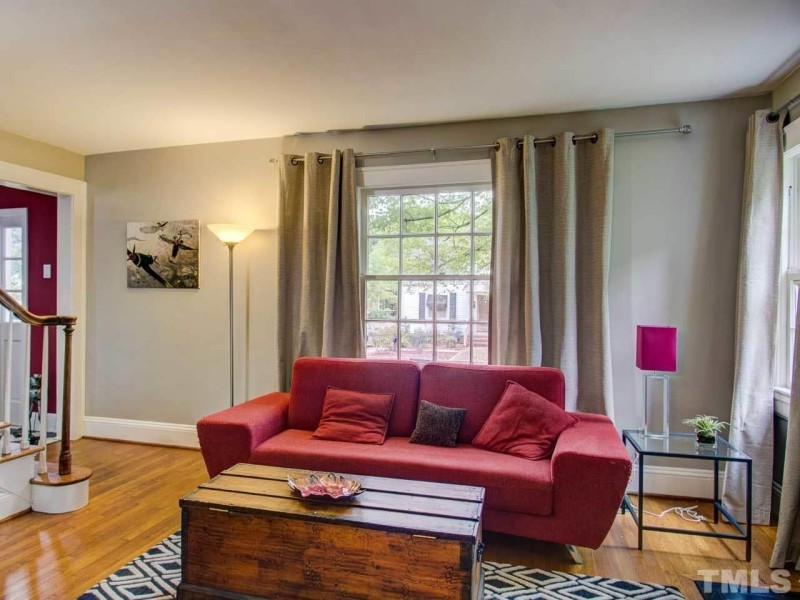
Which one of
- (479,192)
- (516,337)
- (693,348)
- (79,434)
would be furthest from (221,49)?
(79,434)

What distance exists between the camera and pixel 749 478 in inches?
89.0

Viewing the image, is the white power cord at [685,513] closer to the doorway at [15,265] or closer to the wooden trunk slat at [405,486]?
the wooden trunk slat at [405,486]

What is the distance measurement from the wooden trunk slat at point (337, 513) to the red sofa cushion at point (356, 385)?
1.09 metres

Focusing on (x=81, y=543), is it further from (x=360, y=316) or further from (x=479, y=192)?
(x=479, y=192)

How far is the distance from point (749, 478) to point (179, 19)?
3379 mm

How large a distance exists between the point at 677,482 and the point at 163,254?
13.8 feet

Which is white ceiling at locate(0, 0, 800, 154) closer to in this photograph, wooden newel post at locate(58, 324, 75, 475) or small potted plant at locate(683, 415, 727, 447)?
wooden newel post at locate(58, 324, 75, 475)

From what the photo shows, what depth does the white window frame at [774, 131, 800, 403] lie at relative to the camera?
268 centimetres

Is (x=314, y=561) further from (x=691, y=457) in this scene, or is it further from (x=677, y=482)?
(x=677, y=482)

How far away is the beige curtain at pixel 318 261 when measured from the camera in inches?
135

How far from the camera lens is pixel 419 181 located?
3428 mm

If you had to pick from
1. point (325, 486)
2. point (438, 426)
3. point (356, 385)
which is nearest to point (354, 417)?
point (356, 385)

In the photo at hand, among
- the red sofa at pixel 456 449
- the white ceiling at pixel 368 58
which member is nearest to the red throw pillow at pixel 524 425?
the red sofa at pixel 456 449

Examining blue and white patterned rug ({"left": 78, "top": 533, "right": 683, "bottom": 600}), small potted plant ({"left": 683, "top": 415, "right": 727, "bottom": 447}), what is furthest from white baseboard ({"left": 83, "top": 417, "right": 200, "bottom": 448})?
small potted plant ({"left": 683, "top": 415, "right": 727, "bottom": 447})
